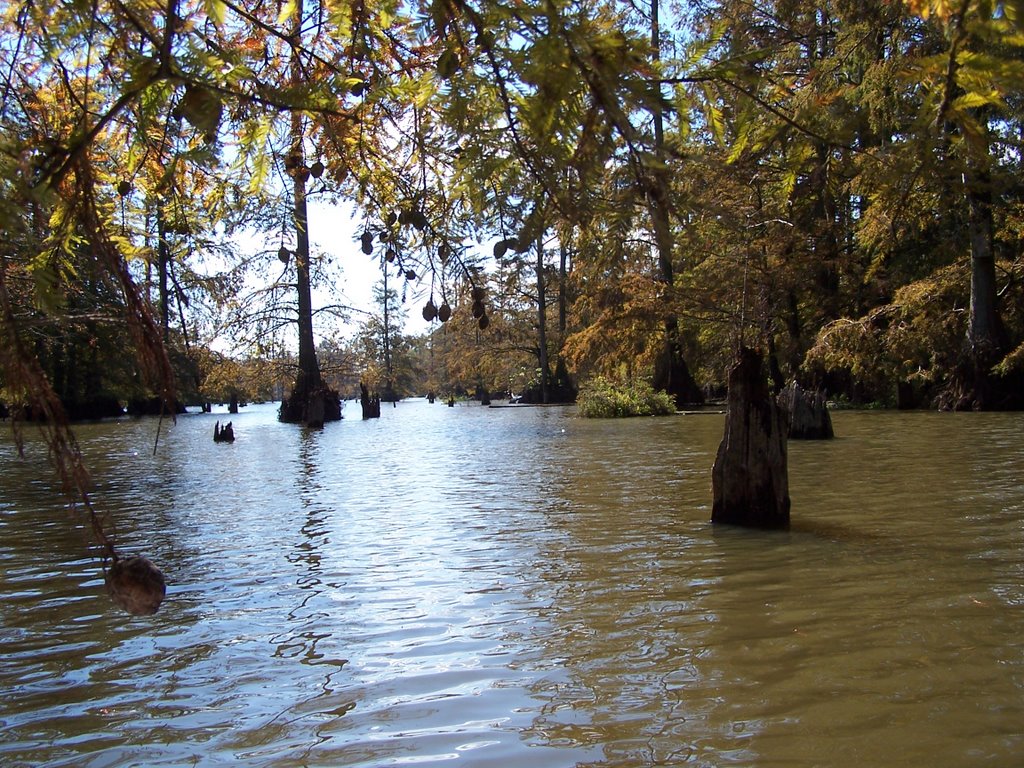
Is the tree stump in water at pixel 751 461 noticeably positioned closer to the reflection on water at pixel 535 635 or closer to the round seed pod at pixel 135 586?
the reflection on water at pixel 535 635

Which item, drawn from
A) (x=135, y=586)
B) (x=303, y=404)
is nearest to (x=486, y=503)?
(x=135, y=586)

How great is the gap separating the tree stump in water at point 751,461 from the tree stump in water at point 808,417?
832 centimetres

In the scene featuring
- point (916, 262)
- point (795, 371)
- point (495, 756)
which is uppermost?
point (916, 262)

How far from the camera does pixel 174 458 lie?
15.4m

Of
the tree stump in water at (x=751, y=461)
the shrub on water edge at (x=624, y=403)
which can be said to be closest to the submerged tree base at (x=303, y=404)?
the shrub on water edge at (x=624, y=403)

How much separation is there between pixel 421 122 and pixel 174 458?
43.5 ft

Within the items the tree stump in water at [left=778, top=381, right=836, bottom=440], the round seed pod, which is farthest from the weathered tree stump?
the round seed pod

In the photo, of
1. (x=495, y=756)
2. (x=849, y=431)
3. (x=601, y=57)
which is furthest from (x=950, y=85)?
(x=849, y=431)

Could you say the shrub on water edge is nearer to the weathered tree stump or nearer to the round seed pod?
the weathered tree stump

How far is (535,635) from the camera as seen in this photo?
12.7 feet

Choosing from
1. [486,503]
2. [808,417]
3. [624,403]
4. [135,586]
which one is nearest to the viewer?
[135,586]

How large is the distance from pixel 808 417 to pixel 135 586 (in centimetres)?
1376

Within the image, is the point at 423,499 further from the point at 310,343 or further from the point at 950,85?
the point at 310,343

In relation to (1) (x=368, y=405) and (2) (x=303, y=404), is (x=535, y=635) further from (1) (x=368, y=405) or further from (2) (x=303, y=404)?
(1) (x=368, y=405)
